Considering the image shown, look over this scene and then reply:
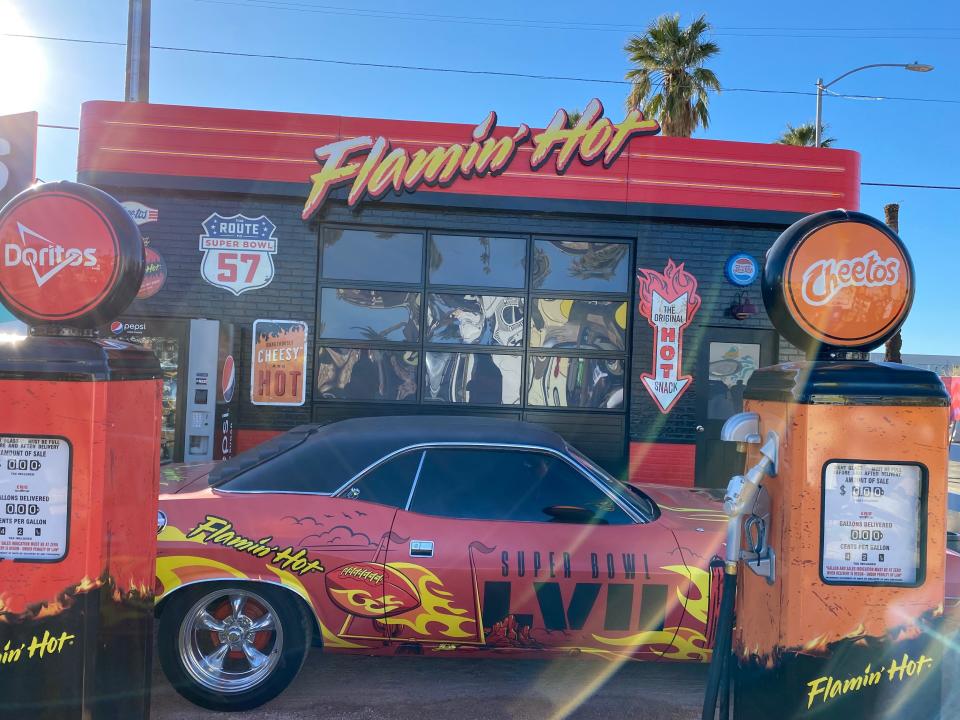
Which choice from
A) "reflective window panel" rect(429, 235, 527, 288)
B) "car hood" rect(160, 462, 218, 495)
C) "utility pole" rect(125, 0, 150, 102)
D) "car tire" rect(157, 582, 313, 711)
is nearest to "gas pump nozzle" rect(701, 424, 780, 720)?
"car tire" rect(157, 582, 313, 711)

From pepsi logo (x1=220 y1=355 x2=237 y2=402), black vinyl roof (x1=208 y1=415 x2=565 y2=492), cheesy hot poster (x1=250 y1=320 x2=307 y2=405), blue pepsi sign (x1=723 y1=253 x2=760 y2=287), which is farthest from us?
blue pepsi sign (x1=723 y1=253 x2=760 y2=287)

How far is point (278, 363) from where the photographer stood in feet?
A: 25.8

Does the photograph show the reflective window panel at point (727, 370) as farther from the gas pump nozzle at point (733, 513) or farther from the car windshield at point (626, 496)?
the gas pump nozzle at point (733, 513)

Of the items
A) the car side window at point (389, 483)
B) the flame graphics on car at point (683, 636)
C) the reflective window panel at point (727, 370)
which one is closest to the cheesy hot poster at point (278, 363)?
the car side window at point (389, 483)

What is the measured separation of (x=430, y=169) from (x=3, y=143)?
157 inches

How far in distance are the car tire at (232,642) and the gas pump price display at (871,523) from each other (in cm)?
240

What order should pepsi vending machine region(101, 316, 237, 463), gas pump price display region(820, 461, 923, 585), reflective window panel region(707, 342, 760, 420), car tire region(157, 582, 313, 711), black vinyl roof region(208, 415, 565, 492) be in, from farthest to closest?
reflective window panel region(707, 342, 760, 420) < pepsi vending machine region(101, 316, 237, 463) < black vinyl roof region(208, 415, 565, 492) < car tire region(157, 582, 313, 711) < gas pump price display region(820, 461, 923, 585)

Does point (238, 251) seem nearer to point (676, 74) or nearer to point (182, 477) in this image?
point (182, 477)

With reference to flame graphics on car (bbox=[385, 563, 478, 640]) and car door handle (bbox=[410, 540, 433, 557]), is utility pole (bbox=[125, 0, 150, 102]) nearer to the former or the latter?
car door handle (bbox=[410, 540, 433, 557])

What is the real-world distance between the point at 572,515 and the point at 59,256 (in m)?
2.47

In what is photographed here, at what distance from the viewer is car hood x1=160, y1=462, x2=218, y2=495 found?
3777mm

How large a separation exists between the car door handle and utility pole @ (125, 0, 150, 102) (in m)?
8.41

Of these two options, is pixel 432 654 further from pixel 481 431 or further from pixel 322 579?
pixel 481 431

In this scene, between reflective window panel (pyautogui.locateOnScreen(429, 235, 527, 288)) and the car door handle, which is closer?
the car door handle
